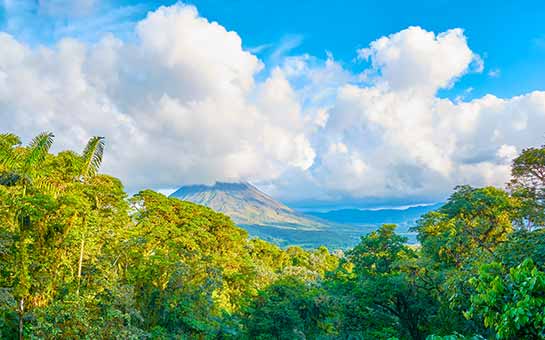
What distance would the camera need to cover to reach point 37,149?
11422 mm

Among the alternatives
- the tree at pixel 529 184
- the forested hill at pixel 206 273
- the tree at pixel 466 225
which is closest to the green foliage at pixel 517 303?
the forested hill at pixel 206 273

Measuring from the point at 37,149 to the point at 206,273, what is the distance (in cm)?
1185

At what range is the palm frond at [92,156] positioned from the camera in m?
13.2

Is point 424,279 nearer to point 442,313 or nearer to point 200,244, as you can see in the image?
point 442,313

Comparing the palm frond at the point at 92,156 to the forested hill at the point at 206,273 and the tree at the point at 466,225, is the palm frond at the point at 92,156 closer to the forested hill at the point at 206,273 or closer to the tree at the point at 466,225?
the forested hill at the point at 206,273

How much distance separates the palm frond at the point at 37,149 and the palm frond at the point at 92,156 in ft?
4.66

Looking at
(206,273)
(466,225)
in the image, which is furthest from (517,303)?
(206,273)

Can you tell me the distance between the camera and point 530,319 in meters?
4.40

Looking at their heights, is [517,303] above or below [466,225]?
below

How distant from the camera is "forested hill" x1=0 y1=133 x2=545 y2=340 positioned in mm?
9984

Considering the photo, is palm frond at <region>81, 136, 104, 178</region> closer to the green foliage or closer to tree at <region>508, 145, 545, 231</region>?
the green foliage

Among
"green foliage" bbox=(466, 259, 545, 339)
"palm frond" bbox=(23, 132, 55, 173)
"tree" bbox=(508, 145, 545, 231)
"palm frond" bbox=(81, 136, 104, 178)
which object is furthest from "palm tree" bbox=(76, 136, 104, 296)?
"tree" bbox=(508, 145, 545, 231)

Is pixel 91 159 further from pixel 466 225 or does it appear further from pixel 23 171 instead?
pixel 466 225

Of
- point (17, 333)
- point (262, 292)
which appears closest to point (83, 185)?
point (17, 333)
